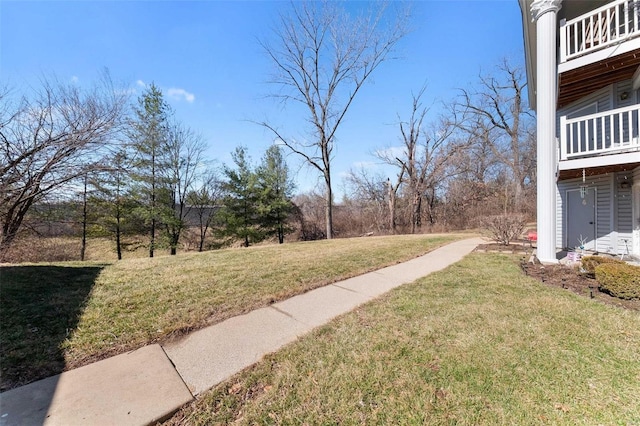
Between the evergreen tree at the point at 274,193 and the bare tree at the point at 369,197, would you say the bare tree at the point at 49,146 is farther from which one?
the bare tree at the point at 369,197

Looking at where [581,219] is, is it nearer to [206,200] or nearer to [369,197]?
[369,197]

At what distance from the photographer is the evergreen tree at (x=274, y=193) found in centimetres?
1705

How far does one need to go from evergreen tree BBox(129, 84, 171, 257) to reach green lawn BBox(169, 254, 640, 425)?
1442 centimetres

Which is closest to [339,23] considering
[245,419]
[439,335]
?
[439,335]

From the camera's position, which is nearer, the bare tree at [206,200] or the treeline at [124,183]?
the treeline at [124,183]

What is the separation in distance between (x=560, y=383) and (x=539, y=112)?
6.52 metres

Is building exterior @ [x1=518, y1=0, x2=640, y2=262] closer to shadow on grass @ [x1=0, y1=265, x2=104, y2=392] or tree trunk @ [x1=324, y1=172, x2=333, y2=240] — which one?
shadow on grass @ [x1=0, y1=265, x2=104, y2=392]

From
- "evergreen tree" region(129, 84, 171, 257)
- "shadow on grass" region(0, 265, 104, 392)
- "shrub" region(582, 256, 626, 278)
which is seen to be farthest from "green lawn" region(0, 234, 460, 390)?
"evergreen tree" region(129, 84, 171, 257)

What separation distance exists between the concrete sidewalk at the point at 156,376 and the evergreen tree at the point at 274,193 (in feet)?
45.9

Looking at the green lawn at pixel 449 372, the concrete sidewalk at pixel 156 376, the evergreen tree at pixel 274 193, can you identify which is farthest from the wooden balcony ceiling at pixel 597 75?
the evergreen tree at pixel 274 193

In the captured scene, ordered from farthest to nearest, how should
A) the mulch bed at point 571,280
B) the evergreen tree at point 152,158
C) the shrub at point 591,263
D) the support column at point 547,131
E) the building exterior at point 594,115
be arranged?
the evergreen tree at point 152,158 → the support column at point 547,131 → the building exterior at point 594,115 → the shrub at point 591,263 → the mulch bed at point 571,280

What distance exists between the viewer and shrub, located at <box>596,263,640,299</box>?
3705 millimetres

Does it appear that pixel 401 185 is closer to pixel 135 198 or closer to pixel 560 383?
pixel 135 198

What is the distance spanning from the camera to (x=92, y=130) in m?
6.88
